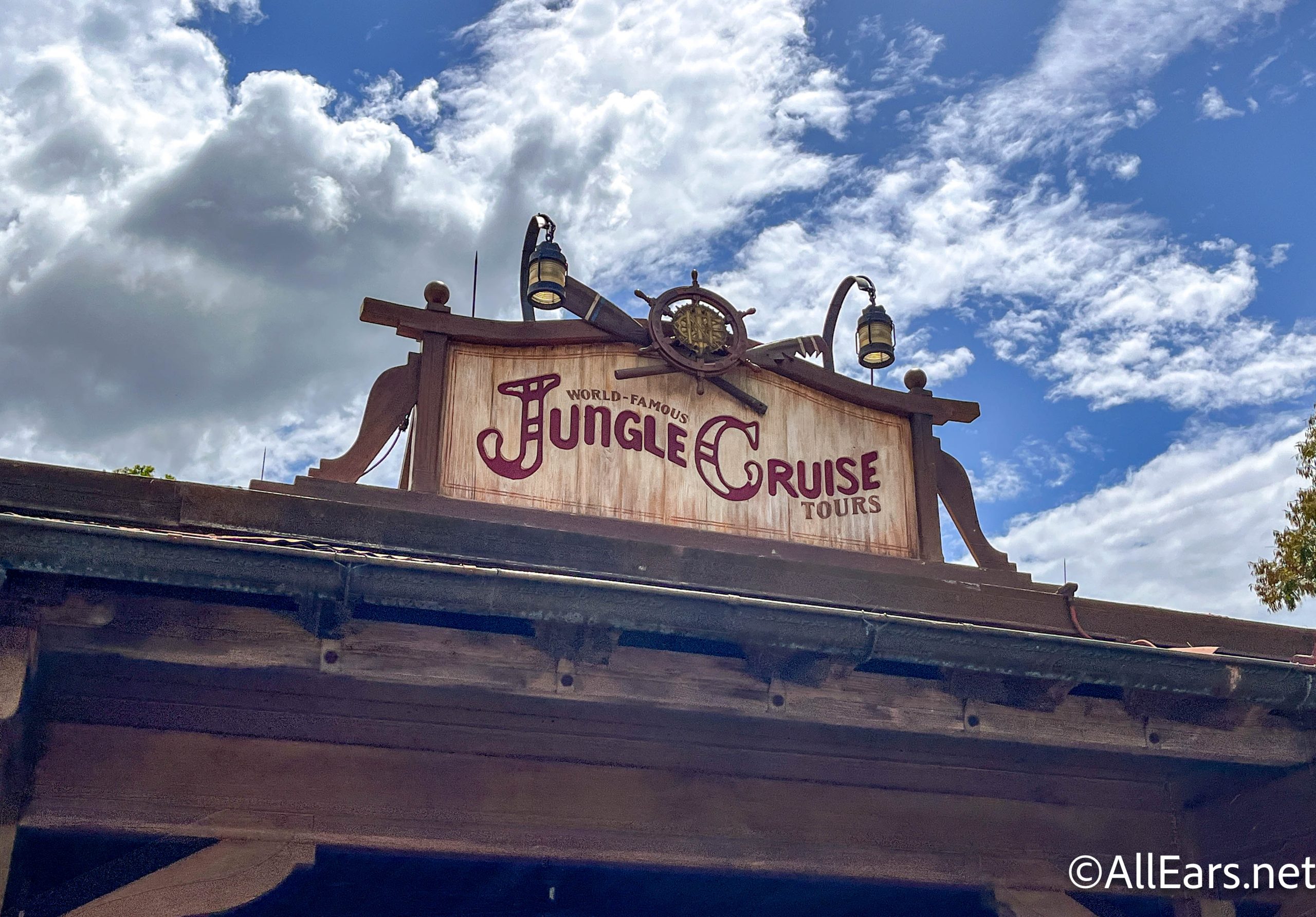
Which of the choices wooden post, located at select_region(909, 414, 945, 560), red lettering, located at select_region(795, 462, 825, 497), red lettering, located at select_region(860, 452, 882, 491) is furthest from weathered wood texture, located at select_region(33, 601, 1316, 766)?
red lettering, located at select_region(860, 452, 882, 491)

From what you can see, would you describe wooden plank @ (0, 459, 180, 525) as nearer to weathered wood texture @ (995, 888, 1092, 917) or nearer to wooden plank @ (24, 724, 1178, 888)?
wooden plank @ (24, 724, 1178, 888)

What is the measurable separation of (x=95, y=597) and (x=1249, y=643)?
236 inches

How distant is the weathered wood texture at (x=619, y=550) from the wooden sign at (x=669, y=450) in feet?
0.81

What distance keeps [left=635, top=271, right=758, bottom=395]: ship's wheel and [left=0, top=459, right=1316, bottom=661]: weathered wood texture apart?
1.13 meters

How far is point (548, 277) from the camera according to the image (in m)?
7.20

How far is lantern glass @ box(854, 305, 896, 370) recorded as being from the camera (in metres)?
8.02

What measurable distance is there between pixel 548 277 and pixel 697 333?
0.97m

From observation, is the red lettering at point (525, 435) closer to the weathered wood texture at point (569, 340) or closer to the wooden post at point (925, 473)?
the weathered wood texture at point (569, 340)

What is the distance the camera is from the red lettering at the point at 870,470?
A: 300 inches

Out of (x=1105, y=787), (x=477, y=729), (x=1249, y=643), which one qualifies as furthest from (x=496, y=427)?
(x=1249, y=643)

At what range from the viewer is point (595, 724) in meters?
5.95

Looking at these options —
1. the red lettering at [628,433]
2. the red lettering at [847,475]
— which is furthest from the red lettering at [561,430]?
the red lettering at [847,475]

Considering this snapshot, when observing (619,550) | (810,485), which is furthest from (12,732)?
(810,485)

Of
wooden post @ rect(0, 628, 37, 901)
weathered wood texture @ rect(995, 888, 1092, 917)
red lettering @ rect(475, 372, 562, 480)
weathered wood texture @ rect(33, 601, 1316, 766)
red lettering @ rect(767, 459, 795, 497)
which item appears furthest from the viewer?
red lettering @ rect(767, 459, 795, 497)
